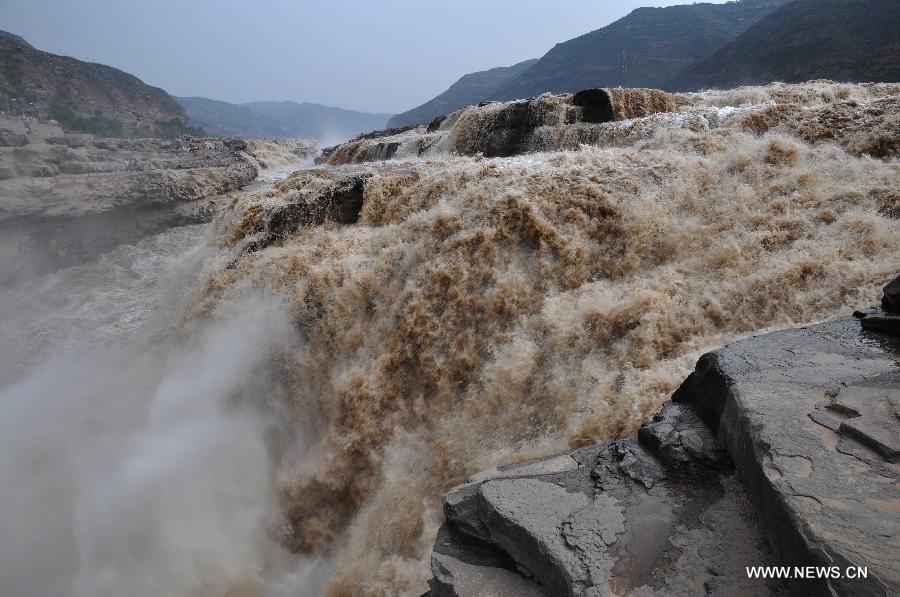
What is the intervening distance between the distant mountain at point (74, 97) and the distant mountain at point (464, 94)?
77.3 m

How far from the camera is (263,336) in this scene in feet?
19.3

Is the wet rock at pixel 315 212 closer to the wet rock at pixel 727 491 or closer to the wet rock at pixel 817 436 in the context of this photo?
the wet rock at pixel 727 491

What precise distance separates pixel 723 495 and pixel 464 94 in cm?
16053

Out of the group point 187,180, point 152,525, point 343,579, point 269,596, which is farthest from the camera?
point 187,180

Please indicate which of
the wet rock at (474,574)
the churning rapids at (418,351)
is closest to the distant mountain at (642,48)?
the churning rapids at (418,351)

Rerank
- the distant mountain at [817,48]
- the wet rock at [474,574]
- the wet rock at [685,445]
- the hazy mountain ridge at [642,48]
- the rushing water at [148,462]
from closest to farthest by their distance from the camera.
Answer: the wet rock at [474,574], the wet rock at [685,445], the rushing water at [148,462], the distant mountain at [817,48], the hazy mountain ridge at [642,48]

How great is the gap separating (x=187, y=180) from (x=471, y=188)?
11.7 metres

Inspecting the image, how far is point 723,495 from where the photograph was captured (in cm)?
233

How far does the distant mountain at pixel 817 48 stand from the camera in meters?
32.3

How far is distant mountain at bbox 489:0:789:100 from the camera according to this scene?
80.9 metres

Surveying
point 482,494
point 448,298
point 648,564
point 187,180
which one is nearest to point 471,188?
point 448,298

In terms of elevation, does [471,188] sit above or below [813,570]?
above

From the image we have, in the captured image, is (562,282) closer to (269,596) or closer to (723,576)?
(723,576)

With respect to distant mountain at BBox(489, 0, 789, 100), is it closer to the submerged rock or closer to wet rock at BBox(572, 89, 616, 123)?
wet rock at BBox(572, 89, 616, 123)
